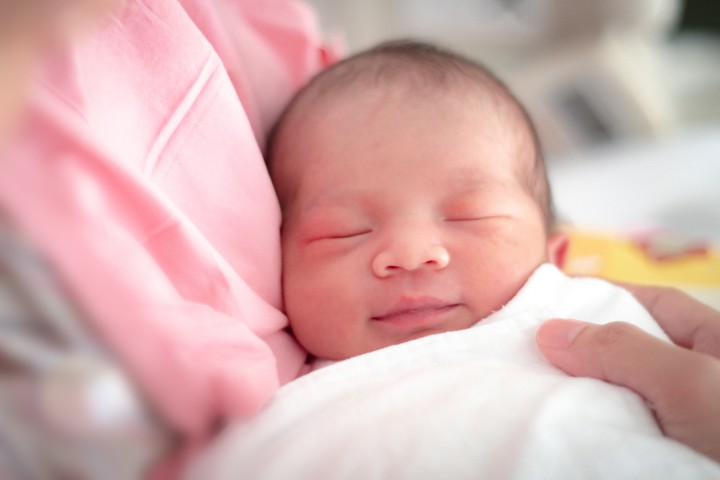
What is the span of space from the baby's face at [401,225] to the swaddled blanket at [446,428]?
8 cm

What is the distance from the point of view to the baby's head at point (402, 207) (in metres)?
0.67

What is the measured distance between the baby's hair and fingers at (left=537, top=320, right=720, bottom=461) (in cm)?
24

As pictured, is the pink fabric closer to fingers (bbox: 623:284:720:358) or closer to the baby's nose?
the baby's nose

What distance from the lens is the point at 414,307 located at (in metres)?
0.67

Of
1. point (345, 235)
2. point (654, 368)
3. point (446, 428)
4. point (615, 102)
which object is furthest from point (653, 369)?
point (615, 102)

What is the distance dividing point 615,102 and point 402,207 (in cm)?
122

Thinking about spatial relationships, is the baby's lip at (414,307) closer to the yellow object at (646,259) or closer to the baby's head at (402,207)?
the baby's head at (402,207)

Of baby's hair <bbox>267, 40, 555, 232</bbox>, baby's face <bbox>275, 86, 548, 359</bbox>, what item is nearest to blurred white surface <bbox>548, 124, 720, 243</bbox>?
baby's hair <bbox>267, 40, 555, 232</bbox>

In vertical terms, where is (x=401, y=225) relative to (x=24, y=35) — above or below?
below

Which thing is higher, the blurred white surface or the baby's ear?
the baby's ear

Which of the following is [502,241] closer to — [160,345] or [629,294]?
[629,294]

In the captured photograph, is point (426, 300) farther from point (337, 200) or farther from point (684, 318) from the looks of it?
point (684, 318)

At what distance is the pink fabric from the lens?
0.33m

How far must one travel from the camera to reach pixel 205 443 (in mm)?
407
